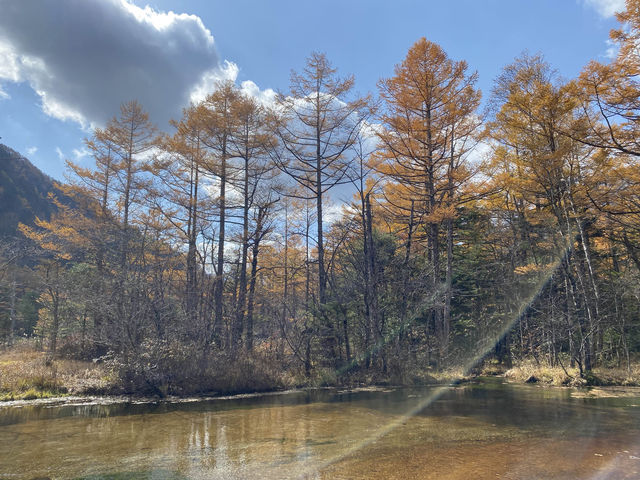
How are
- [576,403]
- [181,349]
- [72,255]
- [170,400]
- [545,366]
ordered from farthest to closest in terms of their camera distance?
[72,255]
[545,366]
[181,349]
[170,400]
[576,403]

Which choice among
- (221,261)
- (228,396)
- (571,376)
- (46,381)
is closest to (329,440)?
(228,396)

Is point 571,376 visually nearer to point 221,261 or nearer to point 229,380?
point 229,380

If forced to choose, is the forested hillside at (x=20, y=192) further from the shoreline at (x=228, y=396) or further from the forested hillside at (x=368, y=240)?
the shoreline at (x=228, y=396)

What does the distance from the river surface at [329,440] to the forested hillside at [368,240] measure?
312 cm

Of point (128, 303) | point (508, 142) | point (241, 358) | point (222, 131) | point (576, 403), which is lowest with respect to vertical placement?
point (576, 403)

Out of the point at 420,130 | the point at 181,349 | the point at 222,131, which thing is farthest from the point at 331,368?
the point at 222,131

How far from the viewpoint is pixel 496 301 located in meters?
19.9

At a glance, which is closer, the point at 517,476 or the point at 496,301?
the point at 517,476

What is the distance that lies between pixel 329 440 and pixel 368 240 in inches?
362

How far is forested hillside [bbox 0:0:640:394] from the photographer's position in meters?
11.2

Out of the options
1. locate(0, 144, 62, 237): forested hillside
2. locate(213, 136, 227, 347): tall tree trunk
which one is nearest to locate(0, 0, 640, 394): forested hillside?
locate(213, 136, 227, 347): tall tree trunk

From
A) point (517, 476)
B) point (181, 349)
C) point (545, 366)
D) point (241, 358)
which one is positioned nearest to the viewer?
point (517, 476)

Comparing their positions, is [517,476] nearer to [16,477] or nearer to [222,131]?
[16,477]

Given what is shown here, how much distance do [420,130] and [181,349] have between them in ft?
37.4
